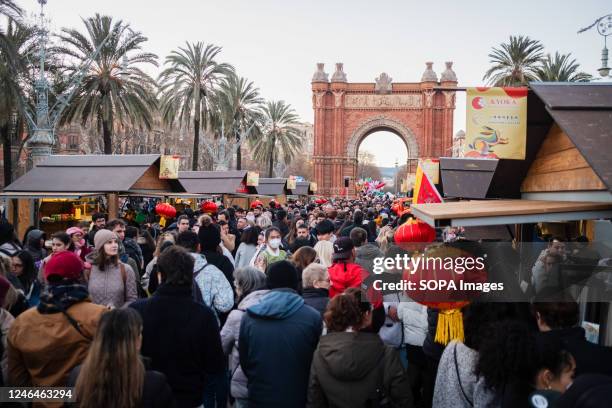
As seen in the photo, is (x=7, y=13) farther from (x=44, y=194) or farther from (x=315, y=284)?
(x=315, y=284)

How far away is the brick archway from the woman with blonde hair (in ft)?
177

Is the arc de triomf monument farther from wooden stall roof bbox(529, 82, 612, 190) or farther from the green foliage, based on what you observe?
wooden stall roof bbox(529, 82, 612, 190)

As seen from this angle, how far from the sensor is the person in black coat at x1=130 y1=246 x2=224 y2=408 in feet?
12.9

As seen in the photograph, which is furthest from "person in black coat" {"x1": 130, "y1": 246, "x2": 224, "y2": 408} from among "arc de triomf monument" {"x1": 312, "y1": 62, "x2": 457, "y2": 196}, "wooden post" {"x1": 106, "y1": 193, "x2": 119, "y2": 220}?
"arc de triomf monument" {"x1": 312, "y1": 62, "x2": 457, "y2": 196}

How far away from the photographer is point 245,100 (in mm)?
38281

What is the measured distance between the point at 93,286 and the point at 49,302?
214 cm

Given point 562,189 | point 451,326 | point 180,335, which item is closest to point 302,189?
point 562,189

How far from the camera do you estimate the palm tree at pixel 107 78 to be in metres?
23.8

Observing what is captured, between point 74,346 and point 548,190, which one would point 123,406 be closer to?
point 74,346

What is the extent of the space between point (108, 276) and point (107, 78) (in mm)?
20726

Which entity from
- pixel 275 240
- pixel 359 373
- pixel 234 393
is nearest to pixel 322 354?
pixel 359 373

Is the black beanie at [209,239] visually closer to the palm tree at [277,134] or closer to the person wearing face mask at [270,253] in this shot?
the person wearing face mask at [270,253]

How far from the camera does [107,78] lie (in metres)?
24.0

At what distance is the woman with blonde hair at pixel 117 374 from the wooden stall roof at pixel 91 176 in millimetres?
11823
